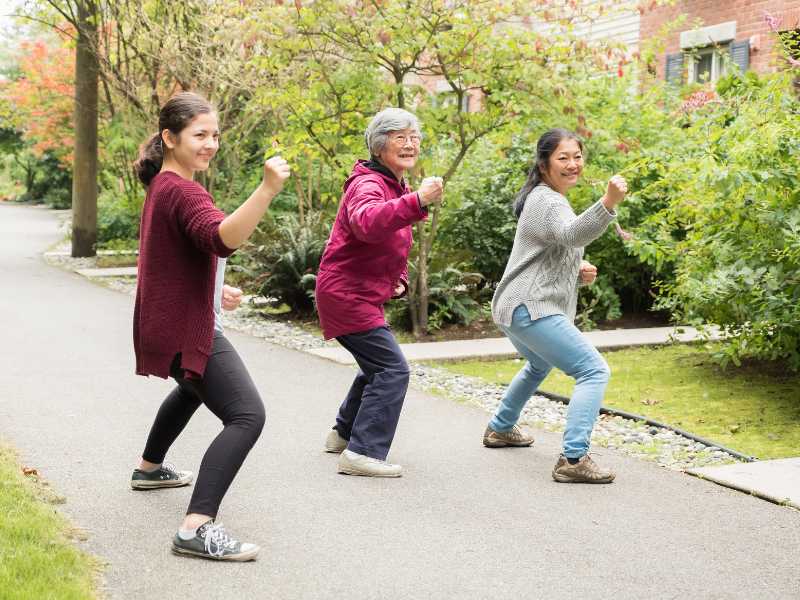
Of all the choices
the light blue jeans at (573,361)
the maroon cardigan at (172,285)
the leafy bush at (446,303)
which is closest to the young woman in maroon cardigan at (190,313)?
the maroon cardigan at (172,285)

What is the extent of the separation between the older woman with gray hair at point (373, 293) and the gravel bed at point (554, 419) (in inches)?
60.4

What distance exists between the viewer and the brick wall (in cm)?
1606

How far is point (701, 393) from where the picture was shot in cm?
826

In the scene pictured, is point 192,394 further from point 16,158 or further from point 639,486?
point 16,158

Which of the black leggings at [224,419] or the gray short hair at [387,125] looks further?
the gray short hair at [387,125]

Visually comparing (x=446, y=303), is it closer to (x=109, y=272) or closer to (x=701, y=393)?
(x=701, y=393)

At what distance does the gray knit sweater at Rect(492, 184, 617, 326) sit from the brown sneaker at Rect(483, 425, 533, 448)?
82 centimetres

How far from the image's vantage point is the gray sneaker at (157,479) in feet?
17.7

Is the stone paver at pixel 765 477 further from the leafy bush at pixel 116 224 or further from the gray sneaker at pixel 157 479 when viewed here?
the leafy bush at pixel 116 224

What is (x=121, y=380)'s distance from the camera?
844 cm

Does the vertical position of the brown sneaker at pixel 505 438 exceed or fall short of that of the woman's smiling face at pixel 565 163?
it falls short

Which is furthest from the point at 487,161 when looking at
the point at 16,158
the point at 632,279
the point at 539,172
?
the point at 16,158

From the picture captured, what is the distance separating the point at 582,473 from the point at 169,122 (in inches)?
105

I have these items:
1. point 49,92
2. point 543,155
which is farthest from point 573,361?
point 49,92
